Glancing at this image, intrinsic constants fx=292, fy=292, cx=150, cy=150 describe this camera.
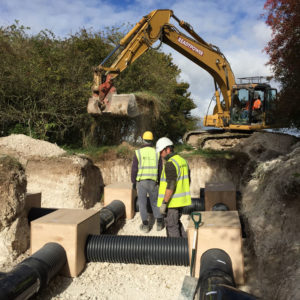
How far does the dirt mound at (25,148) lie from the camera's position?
298 inches

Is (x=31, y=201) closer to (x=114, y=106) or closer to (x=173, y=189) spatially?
(x=173, y=189)

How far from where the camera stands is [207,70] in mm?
11445

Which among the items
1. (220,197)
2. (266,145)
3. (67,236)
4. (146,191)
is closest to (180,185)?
(146,191)

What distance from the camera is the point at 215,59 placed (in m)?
11.2

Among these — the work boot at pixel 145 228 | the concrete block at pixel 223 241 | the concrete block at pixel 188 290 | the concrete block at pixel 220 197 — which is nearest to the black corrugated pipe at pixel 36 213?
the work boot at pixel 145 228

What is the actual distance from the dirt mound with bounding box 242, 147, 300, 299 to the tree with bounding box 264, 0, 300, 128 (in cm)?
306

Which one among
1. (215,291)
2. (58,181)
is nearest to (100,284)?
(215,291)

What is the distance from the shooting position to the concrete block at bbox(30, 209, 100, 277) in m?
3.87

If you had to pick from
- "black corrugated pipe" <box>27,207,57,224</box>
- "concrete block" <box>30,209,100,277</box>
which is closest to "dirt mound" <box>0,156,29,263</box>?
"black corrugated pipe" <box>27,207,57,224</box>

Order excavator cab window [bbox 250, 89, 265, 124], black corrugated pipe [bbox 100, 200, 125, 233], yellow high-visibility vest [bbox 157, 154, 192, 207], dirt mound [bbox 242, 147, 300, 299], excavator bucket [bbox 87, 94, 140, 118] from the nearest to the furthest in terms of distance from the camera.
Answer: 1. dirt mound [bbox 242, 147, 300, 299]
2. yellow high-visibility vest [bbox 157, 154, 192, 207]
3. black corrugated pipe [bbox 100, 200, 125, 233]
4. excavator bucket [bbox 87, 94, 140, 118]
5. excavator cab window [bbox 250, 89, 265, 124]

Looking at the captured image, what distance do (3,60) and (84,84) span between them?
2959 millimetres

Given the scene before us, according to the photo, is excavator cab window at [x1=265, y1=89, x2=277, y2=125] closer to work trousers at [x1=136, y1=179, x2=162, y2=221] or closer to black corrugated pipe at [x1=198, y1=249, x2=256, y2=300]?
work trousers at [x1=136, y1=179, x2=162, y2=221]

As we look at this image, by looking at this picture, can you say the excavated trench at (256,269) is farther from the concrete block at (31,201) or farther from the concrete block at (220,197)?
the concrete block at (31,201)

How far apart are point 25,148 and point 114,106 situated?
264 cm
